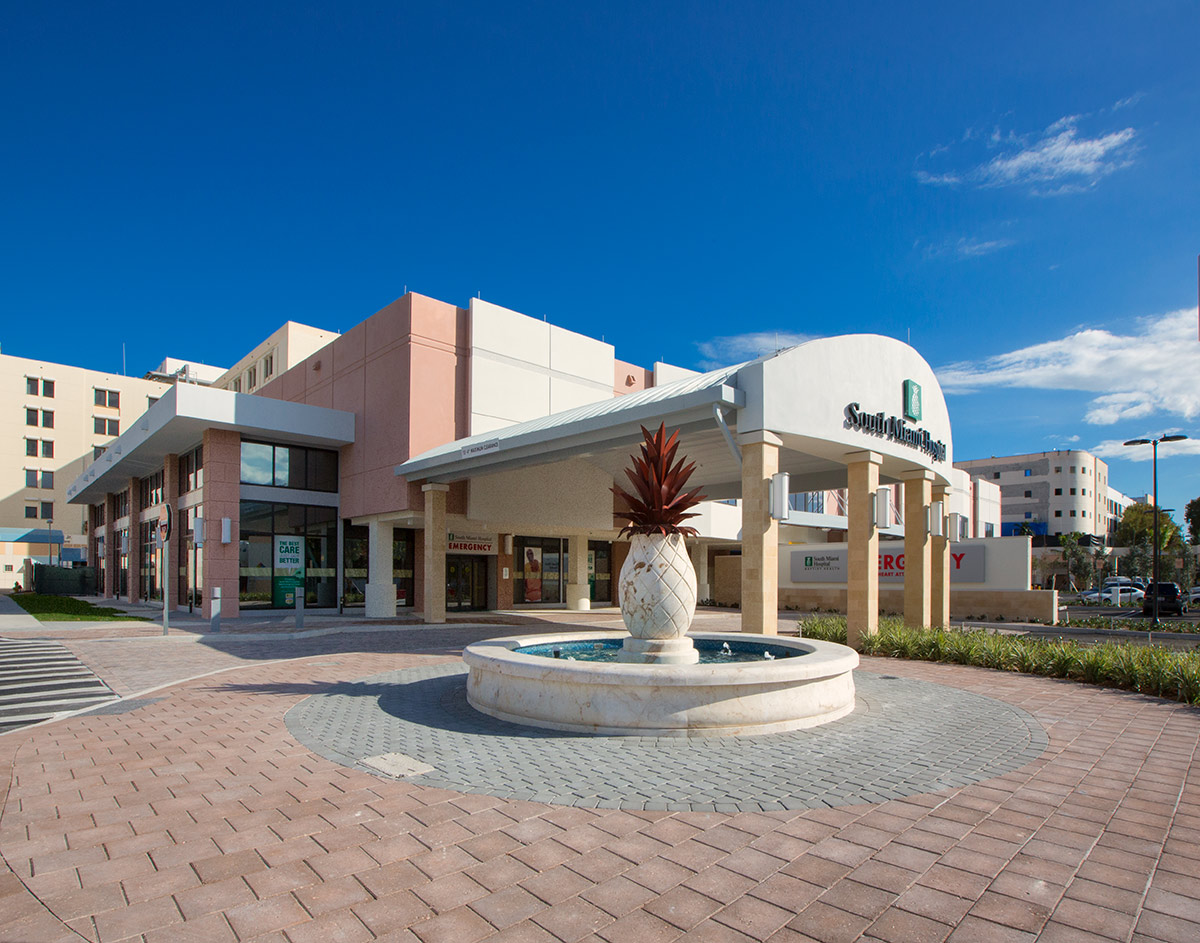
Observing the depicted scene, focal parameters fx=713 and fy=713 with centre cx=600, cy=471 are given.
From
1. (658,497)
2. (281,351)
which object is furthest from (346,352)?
(658,497)

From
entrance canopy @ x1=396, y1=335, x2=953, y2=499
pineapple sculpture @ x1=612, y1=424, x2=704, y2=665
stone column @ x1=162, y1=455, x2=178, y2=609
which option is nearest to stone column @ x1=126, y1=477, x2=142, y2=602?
stone column @ x1=162, y1=455, x2=178, y2=609

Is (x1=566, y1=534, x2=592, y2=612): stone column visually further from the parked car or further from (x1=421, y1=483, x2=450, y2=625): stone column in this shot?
the parked car

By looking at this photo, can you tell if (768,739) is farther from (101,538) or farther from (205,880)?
(101,538)

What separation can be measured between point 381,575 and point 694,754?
806 inches

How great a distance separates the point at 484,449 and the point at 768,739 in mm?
12694

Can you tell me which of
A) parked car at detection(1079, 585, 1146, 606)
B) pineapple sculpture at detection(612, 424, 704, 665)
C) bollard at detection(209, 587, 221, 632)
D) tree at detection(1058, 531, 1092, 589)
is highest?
pineapple sculpture at detection(612, 424, 704, 665)

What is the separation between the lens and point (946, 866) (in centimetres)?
404

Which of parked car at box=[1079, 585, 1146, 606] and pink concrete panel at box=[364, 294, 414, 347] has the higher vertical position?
pink concrete panel at box=[364, 294, 414, 347]

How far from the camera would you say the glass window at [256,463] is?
2456 centimetres

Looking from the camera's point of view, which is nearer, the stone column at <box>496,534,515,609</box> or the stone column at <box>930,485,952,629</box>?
the stone column at <box>930,485,952,629</box>

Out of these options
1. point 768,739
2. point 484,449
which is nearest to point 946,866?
point 768,739

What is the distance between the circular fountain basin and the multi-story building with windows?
8405cm

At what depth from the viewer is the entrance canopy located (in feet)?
44.5

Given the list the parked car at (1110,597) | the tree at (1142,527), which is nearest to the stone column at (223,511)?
the parked car at (1110,597)
